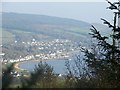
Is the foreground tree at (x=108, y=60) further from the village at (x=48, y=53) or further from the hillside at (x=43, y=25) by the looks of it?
the hillside at (x=43, y=25)

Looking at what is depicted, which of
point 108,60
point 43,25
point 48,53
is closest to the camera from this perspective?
point 108,60

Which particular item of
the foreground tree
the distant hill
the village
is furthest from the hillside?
the foreground tree

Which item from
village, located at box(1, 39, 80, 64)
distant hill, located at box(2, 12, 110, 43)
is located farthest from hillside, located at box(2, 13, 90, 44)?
village, located at box(1, 39, 80, 64)

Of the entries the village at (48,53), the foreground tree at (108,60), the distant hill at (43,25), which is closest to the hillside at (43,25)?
the distant hill at (43,25)

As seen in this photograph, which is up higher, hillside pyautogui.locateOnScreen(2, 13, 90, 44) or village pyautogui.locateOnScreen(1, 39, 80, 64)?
village pyautogui.locateOnScreen(1, 39, 80, 64)

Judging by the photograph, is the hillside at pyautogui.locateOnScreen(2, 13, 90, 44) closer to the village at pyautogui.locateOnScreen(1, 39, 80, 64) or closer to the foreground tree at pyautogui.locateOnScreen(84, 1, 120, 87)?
the village at pyautogui.locateOnScreen(1, 39, 80, 64)

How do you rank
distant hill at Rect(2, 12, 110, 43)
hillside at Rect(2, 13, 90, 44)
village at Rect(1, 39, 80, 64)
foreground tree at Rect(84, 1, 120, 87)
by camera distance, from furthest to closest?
hillside at Rect(2, 13, 90, 44) < distant hill at Rect(2, 12, 110, 43) < village at Rect(1, 39, 80, 64) < foreground tree at Rect(84, 1, 120, 87)

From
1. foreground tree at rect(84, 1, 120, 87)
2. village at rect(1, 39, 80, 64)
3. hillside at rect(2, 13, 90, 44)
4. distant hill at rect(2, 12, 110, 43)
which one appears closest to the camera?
foreground tree at rect(84, 1, 120, 87)

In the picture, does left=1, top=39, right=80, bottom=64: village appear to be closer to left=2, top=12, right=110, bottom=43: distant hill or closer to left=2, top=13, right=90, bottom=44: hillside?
left=2, top=12, right=110, bottom=43: distant hill

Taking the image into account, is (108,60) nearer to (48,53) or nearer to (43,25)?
(48,53)

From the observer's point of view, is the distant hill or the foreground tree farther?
the distant hill

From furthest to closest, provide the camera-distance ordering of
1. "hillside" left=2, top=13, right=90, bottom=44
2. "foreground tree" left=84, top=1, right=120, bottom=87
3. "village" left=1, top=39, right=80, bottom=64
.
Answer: "hillside" left=2, top=13, right=90, bottom=44, "village" left=1, top=39, right=80, bottom=64, "foreground tree" left=84, top=1, right=120, bottom=87

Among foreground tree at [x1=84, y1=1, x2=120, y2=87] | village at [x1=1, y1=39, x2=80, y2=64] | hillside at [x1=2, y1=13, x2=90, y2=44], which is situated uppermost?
foreground tree at [x1=84, y1=1, x2=120, y2=87]

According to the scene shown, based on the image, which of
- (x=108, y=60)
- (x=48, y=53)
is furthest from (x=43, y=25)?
(x=108, y=60)
